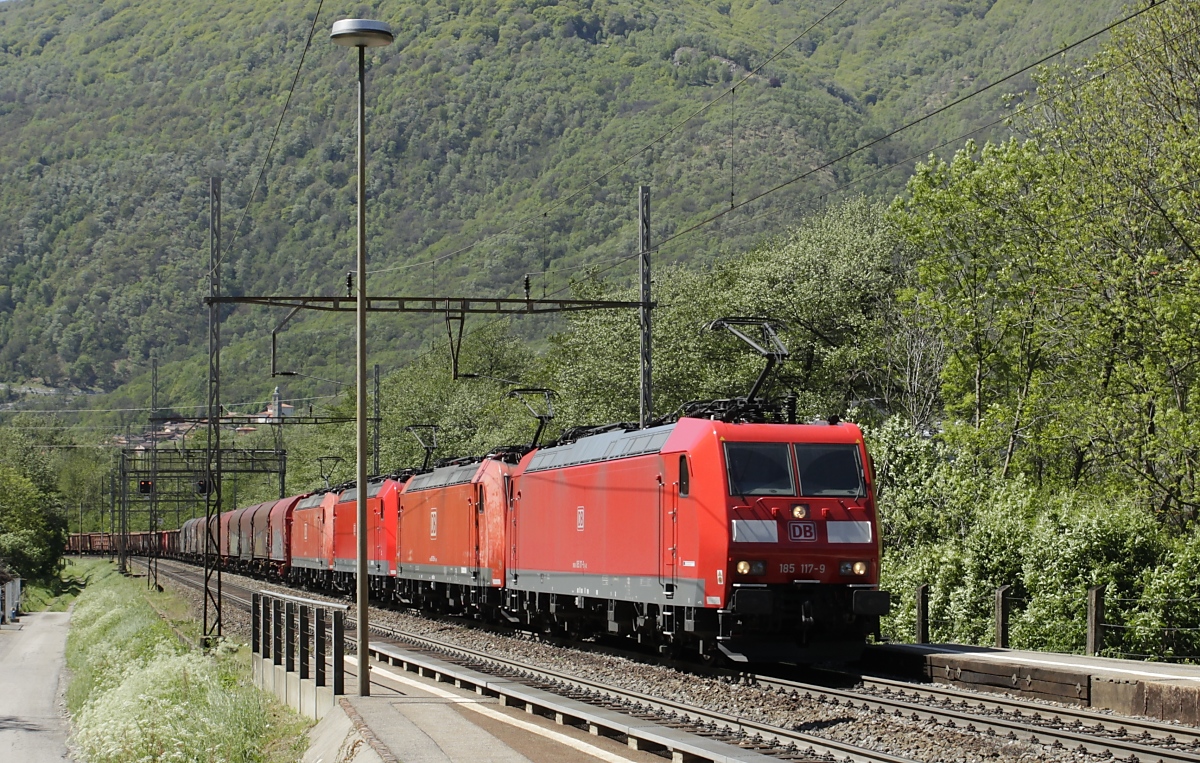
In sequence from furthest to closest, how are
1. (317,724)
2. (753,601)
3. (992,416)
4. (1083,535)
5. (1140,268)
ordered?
(992,416)
(1140,268)
(1083,535)
(753,601)
(317,724)

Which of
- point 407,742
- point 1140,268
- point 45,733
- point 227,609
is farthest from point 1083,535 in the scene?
point 227,609

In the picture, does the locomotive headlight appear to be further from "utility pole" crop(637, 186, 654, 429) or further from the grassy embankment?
"utility pole" crop(637, 186, 654, 429)

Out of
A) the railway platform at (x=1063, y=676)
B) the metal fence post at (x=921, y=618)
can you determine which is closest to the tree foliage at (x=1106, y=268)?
the metal fence post at (x=921, y=618)

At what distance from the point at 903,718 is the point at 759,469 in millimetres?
5106

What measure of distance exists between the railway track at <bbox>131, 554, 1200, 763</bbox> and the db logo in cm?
185

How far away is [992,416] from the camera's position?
110ft

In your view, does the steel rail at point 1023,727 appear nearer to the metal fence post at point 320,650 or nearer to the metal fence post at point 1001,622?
the metal fence post at point 320,650

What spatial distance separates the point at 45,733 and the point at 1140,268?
24311mm

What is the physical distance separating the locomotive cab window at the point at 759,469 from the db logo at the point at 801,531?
1.46 ft

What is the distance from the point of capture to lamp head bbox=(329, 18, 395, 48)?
16359mm

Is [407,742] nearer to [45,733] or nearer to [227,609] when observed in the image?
[45,733]

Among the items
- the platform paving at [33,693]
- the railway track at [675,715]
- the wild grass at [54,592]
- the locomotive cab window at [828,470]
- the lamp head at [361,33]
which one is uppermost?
the lamp head at [361,33]

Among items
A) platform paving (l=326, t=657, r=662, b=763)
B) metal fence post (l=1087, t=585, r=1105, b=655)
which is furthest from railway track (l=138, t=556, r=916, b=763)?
metal fence post (l=1087, t=585, r=1105, b=655)

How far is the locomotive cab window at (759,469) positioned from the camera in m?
18.9
